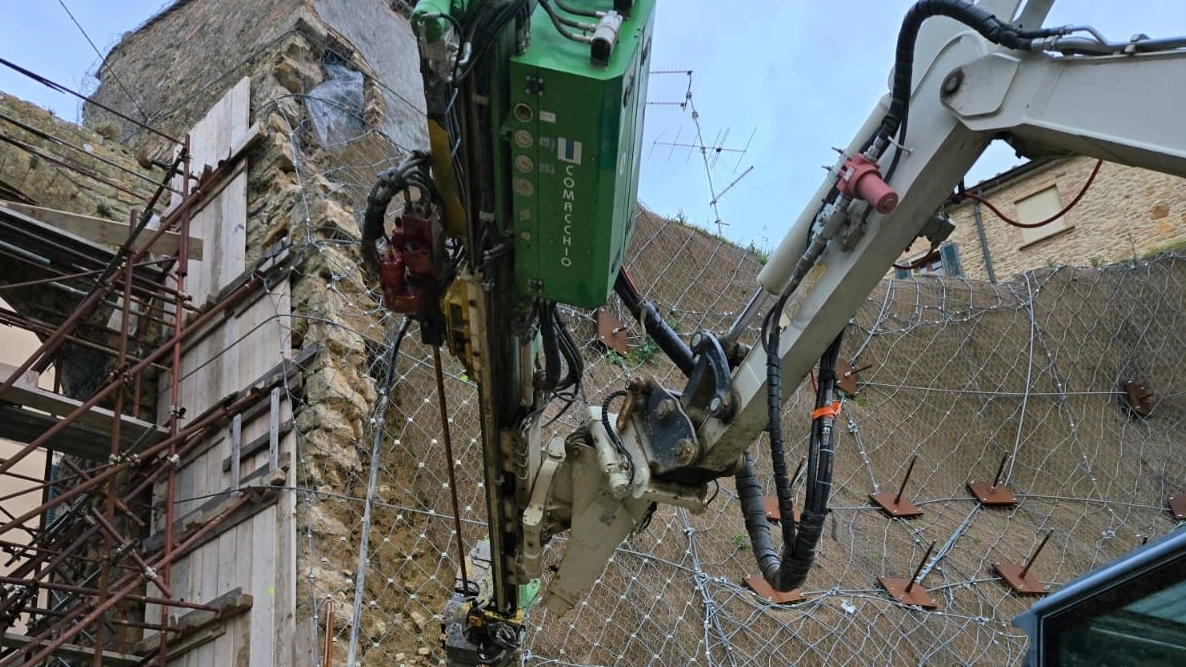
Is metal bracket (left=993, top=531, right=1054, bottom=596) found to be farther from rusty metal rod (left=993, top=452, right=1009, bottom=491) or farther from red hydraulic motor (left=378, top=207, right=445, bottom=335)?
red hydraulic motor (left=378, top=207, right=445, bottom=335)

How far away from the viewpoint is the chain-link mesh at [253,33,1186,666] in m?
4.71

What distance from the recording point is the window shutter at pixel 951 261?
15.1 meters

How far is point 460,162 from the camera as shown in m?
1.96

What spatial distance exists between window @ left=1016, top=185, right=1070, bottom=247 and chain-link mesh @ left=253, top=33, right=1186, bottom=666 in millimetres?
4407

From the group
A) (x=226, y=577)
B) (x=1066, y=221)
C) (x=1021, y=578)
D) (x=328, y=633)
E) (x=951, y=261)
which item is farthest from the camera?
(x=951, y=261)

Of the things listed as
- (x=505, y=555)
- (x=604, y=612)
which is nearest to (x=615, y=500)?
(x=505, y=555)

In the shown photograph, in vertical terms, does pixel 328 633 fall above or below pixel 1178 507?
below

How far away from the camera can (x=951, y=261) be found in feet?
50.6

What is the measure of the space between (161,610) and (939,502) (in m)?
6.05

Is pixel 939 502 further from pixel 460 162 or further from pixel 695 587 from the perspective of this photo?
pixel 460 162

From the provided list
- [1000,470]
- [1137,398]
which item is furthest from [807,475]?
[1137,398]

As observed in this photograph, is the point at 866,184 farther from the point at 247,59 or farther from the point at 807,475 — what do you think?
the point at 247,59

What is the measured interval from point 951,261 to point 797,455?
9.65 m

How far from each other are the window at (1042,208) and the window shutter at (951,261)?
1.17 metres
